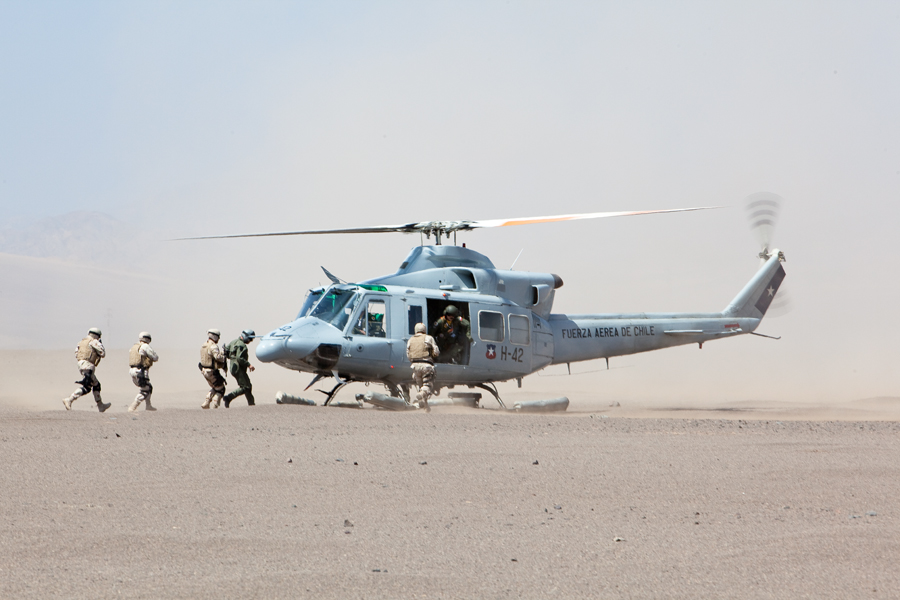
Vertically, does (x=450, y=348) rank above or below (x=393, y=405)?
above

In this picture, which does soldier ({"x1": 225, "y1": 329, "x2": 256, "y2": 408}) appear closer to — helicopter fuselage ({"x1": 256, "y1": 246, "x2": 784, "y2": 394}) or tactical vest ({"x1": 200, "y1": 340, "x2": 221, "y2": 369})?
tactical vest ({"x1": 200, "y1": 340, "x2": 221, "y2": 369})

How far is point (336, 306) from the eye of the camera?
12602 mm

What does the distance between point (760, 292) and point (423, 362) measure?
8.61 meters

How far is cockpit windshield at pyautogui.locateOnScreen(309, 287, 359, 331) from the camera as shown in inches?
491

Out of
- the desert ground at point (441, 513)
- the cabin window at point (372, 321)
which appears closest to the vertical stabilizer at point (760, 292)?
the cabin window at point (372, 321)

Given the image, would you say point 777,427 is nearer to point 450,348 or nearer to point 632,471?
point 632,471

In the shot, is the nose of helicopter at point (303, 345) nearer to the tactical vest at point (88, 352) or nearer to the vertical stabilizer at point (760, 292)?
the tactical vest at point (88, 352)

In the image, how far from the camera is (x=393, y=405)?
12.4 m

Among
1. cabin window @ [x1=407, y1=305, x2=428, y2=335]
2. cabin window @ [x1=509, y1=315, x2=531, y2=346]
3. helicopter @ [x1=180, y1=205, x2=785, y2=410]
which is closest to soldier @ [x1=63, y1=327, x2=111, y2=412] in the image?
helicopter @ [x1=180, y1=205, x2=785, y2=410]

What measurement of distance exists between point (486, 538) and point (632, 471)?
2330mm

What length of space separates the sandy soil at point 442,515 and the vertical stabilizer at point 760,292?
853 cm

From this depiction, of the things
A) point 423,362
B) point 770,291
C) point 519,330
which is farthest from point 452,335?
point 770,291

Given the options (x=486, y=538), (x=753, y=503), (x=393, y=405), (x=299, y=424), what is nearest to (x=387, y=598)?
(x=486, y=538)

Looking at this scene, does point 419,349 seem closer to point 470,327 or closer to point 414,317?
point 414,317
